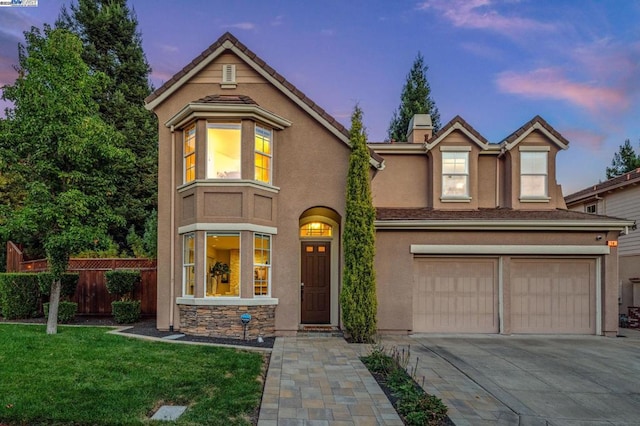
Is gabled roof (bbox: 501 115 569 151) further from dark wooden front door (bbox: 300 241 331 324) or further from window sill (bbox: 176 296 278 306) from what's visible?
window sill (bbox: 176 296 278 306)

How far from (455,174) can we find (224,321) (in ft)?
28.8

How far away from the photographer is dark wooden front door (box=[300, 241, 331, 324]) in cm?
1172

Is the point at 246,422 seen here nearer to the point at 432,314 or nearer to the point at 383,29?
the point at 432,314

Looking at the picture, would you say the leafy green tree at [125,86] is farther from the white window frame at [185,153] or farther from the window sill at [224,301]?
the window sill at [224,301]

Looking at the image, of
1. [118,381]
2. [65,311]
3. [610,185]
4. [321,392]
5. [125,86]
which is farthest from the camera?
[125,86]

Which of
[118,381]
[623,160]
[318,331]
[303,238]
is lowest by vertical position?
[318,331]

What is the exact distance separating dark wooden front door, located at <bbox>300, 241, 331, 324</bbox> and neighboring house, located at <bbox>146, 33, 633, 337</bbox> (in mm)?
32

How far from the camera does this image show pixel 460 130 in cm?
1274

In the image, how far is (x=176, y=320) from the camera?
35.1 feet

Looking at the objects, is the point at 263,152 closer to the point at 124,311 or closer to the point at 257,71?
the point at 257,71

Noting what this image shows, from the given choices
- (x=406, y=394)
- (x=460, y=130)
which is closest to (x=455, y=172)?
(x=460, y=130)

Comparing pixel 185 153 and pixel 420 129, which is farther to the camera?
pixel 420 129

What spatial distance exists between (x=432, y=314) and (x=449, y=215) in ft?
10.1

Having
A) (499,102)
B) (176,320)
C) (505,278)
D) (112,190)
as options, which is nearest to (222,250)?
(176,320)
